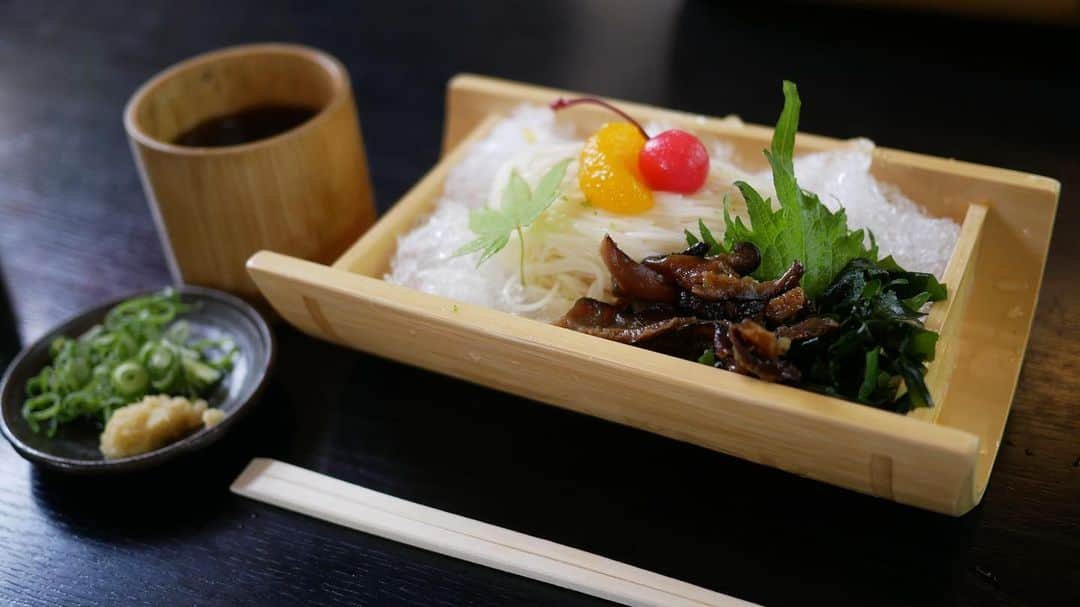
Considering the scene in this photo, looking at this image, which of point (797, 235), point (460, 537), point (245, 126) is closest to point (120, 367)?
point (245, 126)

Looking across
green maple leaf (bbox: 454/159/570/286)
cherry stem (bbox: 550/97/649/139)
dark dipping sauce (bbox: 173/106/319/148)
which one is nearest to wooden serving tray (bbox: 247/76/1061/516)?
cherry stem (bbox: 550/97/649/139)

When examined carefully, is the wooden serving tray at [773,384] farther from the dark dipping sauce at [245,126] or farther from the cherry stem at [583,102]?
the dark dipping sauce at [245,126]

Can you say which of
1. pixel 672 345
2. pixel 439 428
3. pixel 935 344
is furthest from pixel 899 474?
pixel 439 428

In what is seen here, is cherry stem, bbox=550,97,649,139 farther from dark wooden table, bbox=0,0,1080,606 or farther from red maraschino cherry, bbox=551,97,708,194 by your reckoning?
dark wooden table, bbox=0,0,1080,606

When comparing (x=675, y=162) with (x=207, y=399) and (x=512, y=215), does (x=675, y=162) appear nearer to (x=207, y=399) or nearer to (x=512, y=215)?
(x=512, y=215)

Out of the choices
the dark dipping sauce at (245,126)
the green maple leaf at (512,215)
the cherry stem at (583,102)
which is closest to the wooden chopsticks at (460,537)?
the green maple leaf at (512,215)
